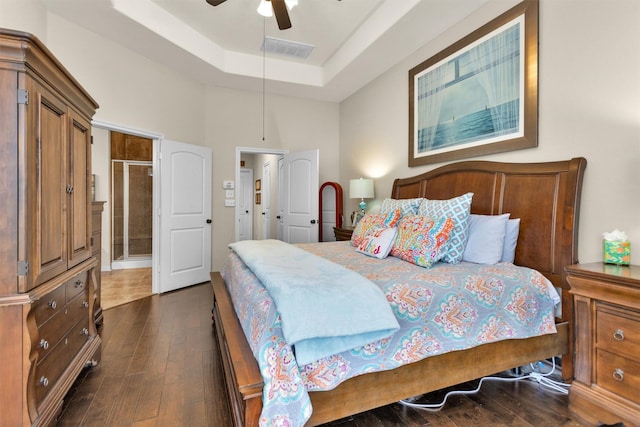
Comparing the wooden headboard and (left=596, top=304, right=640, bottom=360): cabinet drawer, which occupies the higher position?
the wooden headboard

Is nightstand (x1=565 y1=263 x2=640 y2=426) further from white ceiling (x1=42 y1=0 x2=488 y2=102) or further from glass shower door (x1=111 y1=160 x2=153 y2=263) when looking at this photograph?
glass shower door (x1=111 y1=160 x2=153 y2=263)

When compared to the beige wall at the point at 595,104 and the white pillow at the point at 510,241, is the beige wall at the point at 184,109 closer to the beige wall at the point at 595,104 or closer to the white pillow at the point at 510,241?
the beige wall at the point at 595,104

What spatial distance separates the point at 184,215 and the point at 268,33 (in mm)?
2533

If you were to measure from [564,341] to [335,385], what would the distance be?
155 centimetres

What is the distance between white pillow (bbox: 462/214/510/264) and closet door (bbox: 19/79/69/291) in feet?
7.90

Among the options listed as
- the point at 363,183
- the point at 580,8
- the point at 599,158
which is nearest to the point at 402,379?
the point at 599,158

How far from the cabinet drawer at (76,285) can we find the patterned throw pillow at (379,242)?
1935 mm

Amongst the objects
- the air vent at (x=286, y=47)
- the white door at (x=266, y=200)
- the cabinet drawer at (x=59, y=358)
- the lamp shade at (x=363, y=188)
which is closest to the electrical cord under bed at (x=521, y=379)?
the cabinet drawer at (x=59, y=358)

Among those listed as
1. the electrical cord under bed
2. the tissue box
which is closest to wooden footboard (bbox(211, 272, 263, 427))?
the electrical cord under bed

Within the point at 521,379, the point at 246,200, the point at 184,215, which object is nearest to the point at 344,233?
the point at 184,215

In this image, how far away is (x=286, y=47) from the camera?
4.00m

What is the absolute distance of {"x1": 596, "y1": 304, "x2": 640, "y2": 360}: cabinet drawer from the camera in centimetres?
148

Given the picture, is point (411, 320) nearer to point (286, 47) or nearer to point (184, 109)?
point (286, 47)

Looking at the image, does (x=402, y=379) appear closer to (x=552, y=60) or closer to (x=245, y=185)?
(x=552, y=60)
